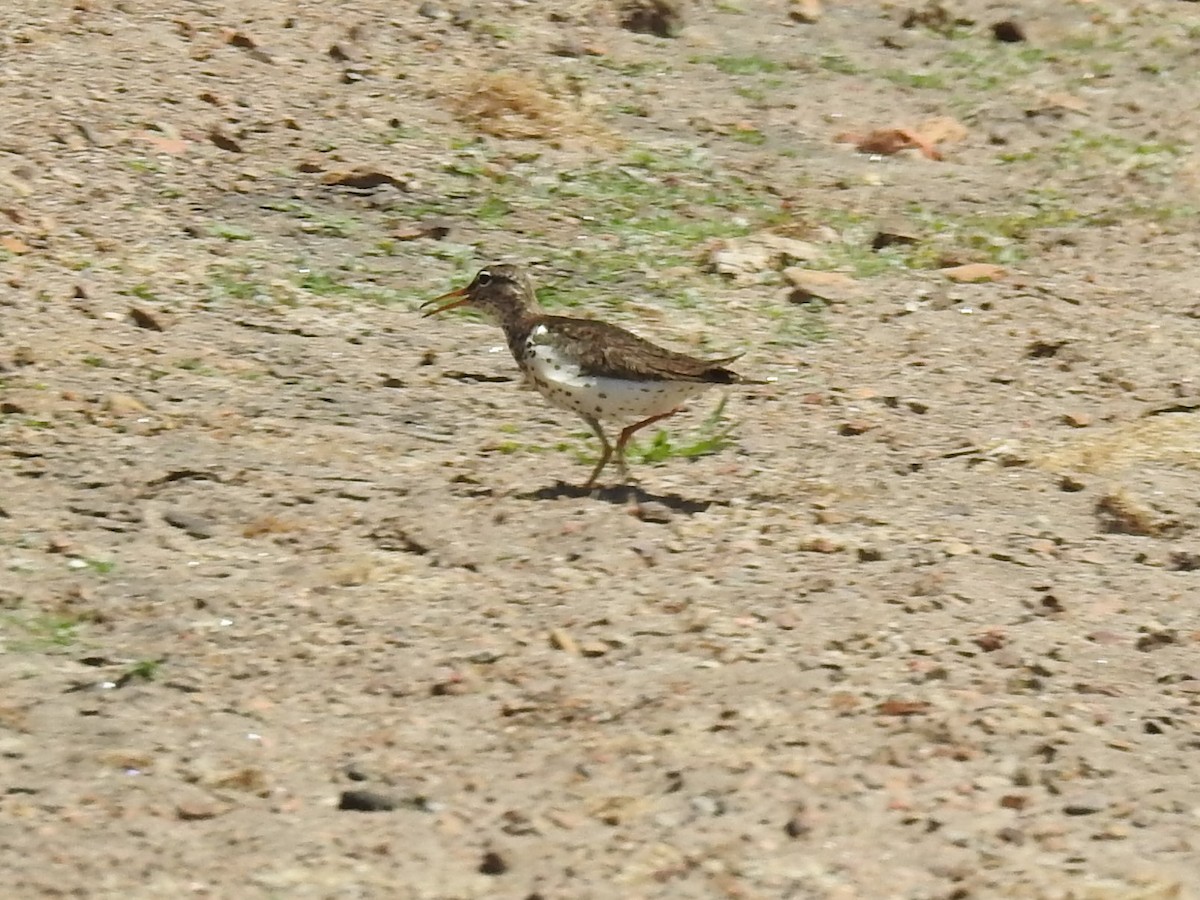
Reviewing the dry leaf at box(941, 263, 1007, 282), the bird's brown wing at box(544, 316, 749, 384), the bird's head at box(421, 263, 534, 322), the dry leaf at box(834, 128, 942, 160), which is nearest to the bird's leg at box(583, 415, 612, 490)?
the bird's brown wing at box(544, 316, 749, 384)

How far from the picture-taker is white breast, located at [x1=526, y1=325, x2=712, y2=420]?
7867 mm

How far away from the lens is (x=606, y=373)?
789 cm

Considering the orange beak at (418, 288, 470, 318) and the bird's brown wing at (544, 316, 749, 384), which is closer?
the bird's brown wing at (544, 316, 749, 384)

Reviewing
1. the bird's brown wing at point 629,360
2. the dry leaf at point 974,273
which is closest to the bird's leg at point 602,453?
the bird's brown wing at point 629,360

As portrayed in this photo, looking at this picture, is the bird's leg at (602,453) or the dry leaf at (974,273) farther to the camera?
the dry leaf at (974,273)

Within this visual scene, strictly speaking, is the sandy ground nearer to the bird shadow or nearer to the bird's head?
the bird shadow

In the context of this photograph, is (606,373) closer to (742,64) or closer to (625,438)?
(625,438)

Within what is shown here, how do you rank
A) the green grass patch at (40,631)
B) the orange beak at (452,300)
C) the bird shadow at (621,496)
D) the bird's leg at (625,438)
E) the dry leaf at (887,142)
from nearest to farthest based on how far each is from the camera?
the green grass patch at (40,631) → the bird shadow at (621,496) → the bird's leg at (625,438) → the orange beak at (452,300) → the dry leaf at (887,142)

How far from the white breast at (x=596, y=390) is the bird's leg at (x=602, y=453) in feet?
0.19

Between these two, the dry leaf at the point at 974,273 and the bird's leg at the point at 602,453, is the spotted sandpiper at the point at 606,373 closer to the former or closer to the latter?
the bird's leg at the point at 602,453

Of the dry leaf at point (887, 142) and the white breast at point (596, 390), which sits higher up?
the white breast at point (596, 390)

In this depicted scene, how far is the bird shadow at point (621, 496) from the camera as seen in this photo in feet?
25.3

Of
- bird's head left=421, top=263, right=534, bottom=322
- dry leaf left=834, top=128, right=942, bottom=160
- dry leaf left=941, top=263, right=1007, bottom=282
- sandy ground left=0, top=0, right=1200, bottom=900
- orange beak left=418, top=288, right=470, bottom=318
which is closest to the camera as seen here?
sandy ground left=0, top=0, right=1200, bottom=900

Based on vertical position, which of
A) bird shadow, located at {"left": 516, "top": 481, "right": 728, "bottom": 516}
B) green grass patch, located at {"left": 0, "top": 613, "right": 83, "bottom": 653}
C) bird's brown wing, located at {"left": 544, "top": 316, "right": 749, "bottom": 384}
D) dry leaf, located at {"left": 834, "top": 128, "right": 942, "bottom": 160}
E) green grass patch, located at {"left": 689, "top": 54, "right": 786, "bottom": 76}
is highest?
bird's brown wing, located at {"left": 544, "top": 316, "right": 749, "bottom": 384}
